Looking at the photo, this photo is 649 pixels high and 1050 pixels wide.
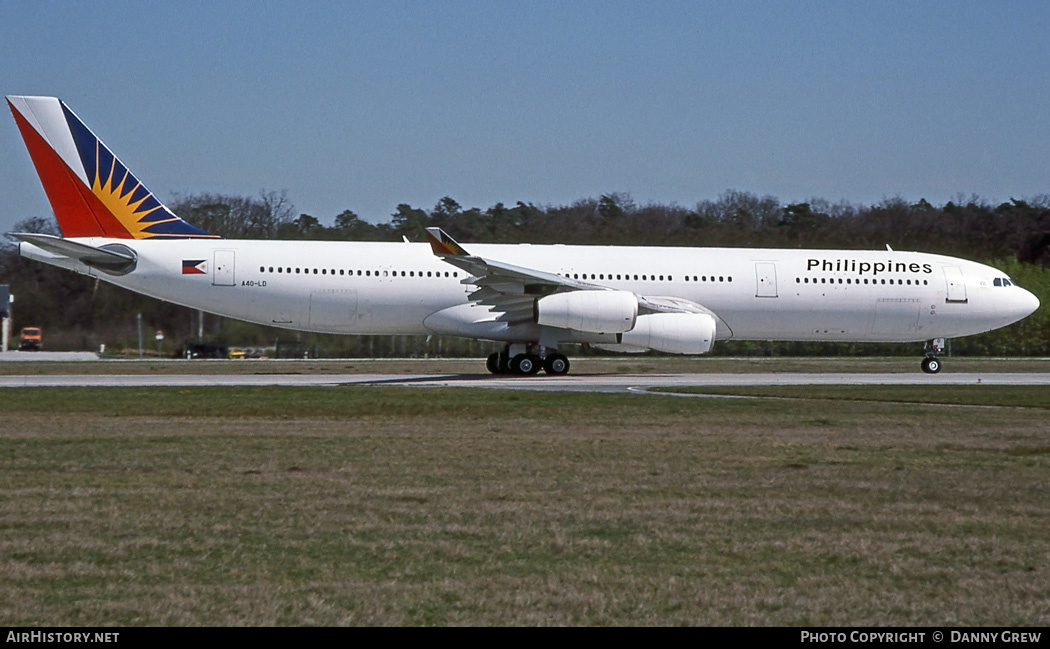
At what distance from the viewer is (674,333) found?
2548 centimetres

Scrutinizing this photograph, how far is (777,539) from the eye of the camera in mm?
7410

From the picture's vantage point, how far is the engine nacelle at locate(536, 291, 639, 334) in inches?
989

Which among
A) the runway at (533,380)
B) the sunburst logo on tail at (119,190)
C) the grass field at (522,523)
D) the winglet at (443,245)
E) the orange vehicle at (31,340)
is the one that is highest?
the sunburst logo on tail at (119,190)

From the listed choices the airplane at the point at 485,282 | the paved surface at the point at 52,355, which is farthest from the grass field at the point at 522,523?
the paved surface at the point at 52,355

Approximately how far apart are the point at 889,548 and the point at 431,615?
10.6ft

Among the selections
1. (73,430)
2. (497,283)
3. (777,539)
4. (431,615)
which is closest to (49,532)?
(431,615)

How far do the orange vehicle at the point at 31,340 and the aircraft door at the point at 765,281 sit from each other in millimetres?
28233

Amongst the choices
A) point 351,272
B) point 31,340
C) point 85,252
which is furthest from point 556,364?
point 31,340

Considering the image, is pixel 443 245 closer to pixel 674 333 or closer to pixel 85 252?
pixel 674 333

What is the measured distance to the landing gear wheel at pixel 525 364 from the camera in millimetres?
26797

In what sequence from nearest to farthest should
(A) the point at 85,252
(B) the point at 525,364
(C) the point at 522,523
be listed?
(C) the point at 522,523 → (A) the point at 85,252 → (B) the point at 525,364

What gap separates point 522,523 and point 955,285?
2428 cm

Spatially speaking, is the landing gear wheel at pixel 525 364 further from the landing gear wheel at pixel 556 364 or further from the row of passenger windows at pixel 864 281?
the row of passenger windows at pixel 864 281

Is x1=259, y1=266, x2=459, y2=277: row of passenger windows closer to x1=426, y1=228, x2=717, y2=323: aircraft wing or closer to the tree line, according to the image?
x1=426, y1=228, x2=717, y2=323: aircraft wing
